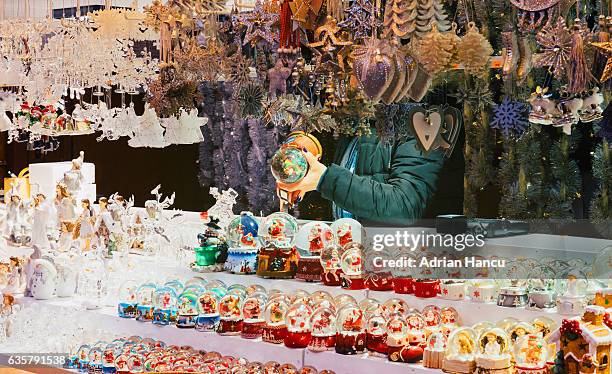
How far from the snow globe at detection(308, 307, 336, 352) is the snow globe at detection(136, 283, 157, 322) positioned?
1000 mm

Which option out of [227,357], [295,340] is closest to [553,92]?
[295,340]

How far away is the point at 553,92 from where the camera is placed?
120 inches

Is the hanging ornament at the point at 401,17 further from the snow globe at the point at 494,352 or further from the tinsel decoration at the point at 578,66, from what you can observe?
the snow globe at the point at 494,352

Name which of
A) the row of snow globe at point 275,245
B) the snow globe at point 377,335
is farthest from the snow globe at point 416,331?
A: the row of snow globe at point 275,245

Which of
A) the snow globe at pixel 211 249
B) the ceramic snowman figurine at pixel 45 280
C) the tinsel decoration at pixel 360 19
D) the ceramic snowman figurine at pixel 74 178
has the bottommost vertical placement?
the ceramic snowman figurine at pixel 45 280

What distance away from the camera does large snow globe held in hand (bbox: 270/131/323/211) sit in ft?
13.0

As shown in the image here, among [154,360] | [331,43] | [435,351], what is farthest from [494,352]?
[154,360]

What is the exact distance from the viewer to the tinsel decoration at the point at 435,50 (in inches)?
118

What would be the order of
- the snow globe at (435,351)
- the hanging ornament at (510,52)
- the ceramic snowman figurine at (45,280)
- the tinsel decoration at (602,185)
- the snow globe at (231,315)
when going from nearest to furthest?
1. the hanging ornament at (510,52)
2. the tinsel decoration at (602,185)
3. the snow globe at (435,351)
4. the snow globe at (231,315)
5. the ceramic snowman figurine at (45,280)

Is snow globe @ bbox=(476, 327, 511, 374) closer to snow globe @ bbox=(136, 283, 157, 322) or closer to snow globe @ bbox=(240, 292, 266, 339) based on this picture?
snow globe @ bbox=(240, 292, 266, 339)

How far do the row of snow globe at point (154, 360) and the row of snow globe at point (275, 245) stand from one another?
0.40m

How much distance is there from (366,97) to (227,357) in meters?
1.33

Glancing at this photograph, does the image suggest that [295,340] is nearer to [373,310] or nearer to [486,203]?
[373,310]

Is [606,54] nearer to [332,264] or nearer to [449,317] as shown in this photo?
[449,317]
